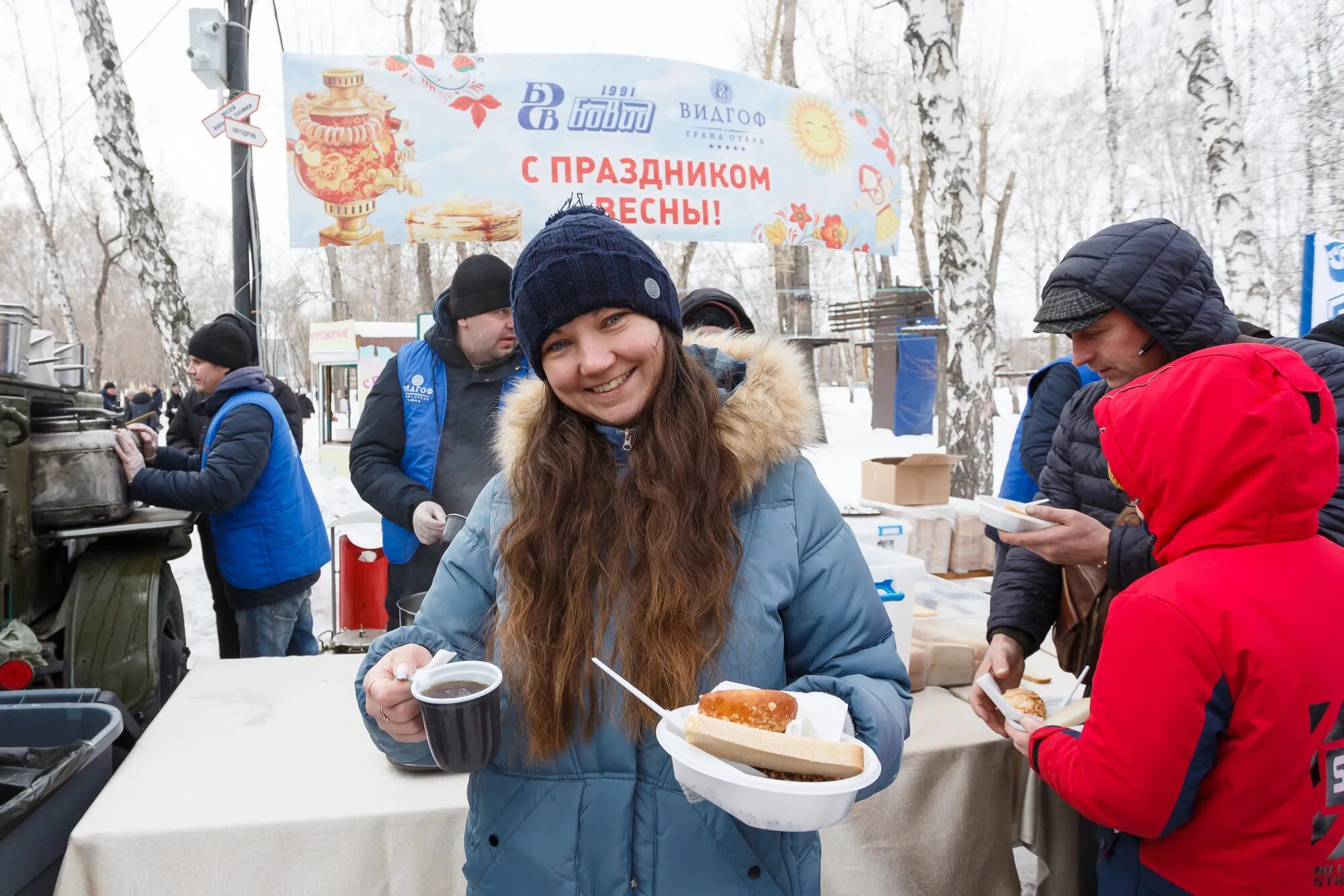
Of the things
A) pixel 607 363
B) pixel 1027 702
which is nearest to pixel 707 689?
pixel 607 363

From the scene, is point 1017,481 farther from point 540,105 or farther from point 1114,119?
point 1114,119

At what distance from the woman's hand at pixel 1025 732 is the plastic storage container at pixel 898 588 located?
2.05 ft

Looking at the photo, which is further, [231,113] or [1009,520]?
[231,113]

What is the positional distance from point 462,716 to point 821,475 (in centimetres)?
1583

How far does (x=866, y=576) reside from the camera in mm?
1377

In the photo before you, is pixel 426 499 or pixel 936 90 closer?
pixel 426 499

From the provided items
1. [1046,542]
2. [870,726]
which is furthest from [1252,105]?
[870,726]

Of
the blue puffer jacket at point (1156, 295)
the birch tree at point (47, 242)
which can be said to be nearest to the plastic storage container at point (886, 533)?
the blue puffer jacket at point (1156, 295)

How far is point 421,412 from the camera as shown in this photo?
3.46 meters

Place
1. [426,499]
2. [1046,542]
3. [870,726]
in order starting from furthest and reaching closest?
[426,499]
[1046,542]
[870,726]

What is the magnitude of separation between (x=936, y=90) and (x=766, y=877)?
735 centimetres

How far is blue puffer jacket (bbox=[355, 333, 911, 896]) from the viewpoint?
4.17 feet

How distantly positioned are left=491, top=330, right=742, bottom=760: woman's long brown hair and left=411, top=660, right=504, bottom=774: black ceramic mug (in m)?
0.16

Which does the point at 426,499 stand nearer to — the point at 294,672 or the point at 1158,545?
the point at 294,672
